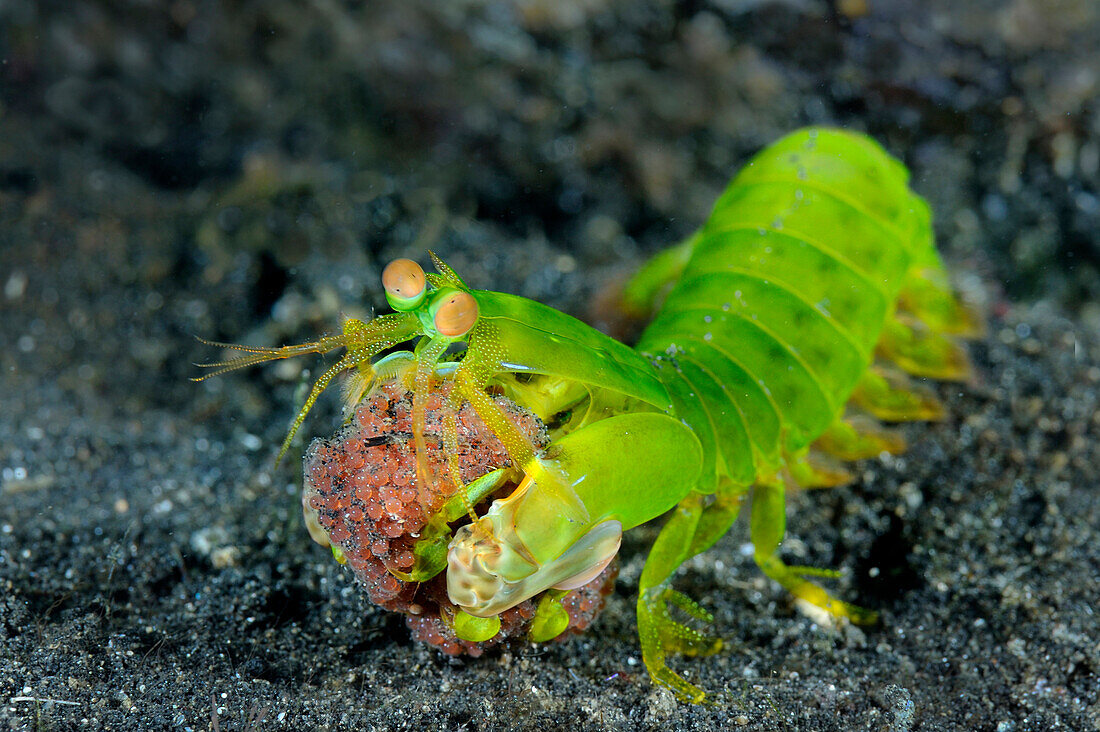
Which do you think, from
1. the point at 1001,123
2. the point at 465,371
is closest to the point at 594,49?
the point at 1001,123

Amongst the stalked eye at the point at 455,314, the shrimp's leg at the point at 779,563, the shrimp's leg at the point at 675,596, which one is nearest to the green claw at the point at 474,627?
the shrimp's leg at the point at 675,596

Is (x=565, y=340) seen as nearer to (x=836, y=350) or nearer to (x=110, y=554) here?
(x=836, y=350)

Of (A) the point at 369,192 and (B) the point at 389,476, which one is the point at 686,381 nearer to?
(B) the point at 389,476

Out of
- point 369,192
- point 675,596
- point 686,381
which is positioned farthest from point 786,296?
point 369,192

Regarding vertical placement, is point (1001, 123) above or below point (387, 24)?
above

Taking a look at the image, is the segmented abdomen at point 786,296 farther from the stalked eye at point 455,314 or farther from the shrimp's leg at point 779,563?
the stalked eye at point 455,314

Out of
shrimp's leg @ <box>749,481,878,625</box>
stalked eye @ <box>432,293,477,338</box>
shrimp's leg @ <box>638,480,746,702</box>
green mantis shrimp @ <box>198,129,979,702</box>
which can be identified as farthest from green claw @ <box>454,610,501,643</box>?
shrimp's leg @ <box>749,481,878,625</box>

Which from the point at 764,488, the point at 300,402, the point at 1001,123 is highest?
the point at 1001,123
